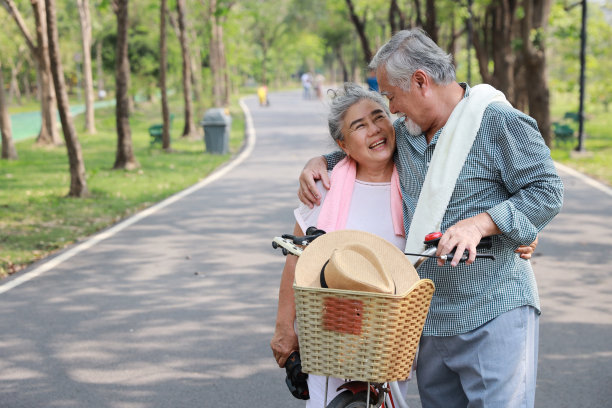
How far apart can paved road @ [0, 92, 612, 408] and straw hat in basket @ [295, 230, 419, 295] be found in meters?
0.85

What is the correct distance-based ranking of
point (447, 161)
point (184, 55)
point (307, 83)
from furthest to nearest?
point (307, 83), point (184, 55), point (447, 161)

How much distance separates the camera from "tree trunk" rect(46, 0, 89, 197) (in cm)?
1191

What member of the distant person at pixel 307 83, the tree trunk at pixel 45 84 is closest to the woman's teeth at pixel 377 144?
the tree trunk at pixel 45 84

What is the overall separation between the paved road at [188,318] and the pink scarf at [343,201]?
0.29 meters

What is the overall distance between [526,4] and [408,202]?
18.0 meters

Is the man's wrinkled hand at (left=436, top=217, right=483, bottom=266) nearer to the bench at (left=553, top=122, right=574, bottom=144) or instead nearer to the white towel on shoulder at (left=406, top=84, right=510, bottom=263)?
the white towel on shoulder at (left=406, top=84, right=510, bottom=263)

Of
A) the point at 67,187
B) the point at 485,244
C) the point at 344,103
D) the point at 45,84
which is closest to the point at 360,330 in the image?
the point at 485,244

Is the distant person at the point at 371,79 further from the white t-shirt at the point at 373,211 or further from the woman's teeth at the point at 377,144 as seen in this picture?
the white t-shirt at the point at 373,211

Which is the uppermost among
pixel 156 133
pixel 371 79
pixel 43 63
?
pixel 43 63

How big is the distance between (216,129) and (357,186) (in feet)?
56.4

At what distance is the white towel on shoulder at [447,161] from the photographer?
270cm

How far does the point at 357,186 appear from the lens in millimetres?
3088

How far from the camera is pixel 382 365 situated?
7.93 feet

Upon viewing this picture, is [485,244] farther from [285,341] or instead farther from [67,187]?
[67,187]
